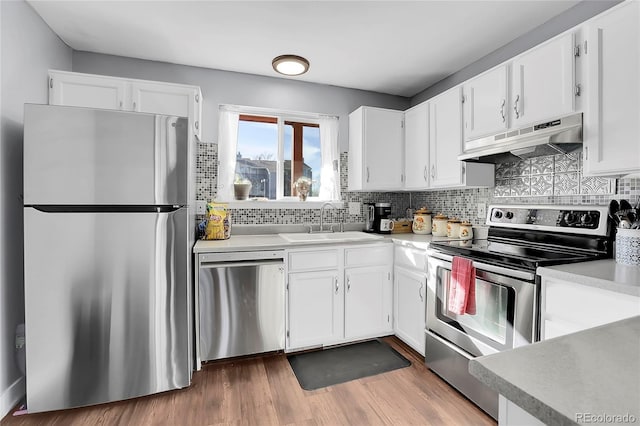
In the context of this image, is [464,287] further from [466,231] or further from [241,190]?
[241,190]

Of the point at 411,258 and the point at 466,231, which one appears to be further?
the point at 466,231

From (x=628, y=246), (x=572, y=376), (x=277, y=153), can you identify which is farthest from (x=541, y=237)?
(x=277, y=153)

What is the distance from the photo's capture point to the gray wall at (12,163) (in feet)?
5.67

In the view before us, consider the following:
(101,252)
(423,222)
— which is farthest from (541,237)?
(101,252)

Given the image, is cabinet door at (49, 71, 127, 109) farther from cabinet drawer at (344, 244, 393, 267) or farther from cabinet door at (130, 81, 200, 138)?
cabinet drawer at (344, 244, 393, 267)

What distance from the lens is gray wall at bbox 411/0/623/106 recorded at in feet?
6.18

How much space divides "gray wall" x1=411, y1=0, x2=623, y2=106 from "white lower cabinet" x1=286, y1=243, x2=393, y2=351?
1.72 meters

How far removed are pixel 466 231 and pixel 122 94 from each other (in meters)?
2.93

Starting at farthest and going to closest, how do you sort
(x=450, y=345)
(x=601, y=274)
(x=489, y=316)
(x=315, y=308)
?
(x=315, y=308) < (x=450, y=345) < (x=489, y=316) < (x=601, y=274)

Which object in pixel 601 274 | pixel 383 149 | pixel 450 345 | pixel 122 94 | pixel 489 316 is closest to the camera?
pixel 601 274

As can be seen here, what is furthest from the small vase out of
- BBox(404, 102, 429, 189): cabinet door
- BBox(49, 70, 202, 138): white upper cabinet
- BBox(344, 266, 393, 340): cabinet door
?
BBox(404, 102, 429, 189): cabinet door

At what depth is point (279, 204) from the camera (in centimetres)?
303

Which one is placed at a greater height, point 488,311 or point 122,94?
point 122,94

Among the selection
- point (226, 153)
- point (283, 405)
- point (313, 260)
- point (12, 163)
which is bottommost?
point (283, 405)
